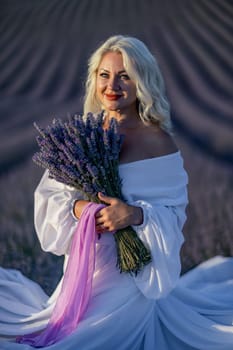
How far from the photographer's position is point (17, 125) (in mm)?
4504

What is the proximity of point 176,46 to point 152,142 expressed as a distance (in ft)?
4.83

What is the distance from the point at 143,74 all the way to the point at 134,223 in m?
0.65

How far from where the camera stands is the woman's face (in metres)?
3.04

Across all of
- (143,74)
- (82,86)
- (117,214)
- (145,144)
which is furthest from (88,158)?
(82,86)

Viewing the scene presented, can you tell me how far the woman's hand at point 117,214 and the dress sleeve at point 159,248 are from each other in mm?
45

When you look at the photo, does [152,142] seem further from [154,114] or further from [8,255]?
[8,255]

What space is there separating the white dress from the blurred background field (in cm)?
119

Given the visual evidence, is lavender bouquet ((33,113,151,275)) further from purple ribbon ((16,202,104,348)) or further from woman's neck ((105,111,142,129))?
woman's neck ((105,111,142,129))

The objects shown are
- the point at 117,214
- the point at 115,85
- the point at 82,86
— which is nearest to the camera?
the point at 117,214

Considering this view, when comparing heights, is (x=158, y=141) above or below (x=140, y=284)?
above

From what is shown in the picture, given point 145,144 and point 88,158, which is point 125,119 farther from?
point 88,158

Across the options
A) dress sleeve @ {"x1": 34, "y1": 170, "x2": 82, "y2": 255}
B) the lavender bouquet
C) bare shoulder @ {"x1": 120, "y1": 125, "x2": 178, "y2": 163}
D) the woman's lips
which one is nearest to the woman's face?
the woman's lips

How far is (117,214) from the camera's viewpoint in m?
2.78

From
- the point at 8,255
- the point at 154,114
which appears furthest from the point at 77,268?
the point at 8,255
